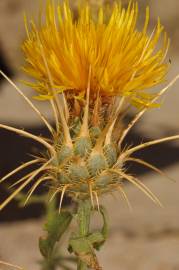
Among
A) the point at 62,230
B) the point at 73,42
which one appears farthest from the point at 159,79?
the point at 62,230

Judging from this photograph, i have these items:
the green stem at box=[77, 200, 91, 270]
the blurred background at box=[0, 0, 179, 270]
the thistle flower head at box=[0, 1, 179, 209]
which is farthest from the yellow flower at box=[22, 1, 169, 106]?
the blurred background at box=[0, 0, 179, 270]

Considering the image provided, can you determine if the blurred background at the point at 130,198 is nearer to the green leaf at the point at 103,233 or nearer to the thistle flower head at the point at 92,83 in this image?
the thistle flower head at the point at 92,83

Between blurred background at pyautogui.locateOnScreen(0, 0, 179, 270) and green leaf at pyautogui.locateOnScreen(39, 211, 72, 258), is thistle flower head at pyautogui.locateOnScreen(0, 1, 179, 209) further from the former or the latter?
blurred background at pyautogui.locateOnScreen(0, 0, 179, 270)

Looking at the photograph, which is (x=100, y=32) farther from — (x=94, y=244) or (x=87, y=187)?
(x=94, y=244)

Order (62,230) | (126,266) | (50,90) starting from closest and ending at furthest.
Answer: (50,90), (62,230), (126,266)

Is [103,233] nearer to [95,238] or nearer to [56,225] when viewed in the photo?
[95,238]

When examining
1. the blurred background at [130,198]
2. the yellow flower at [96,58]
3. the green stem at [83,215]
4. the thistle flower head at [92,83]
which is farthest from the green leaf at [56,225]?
the blurred background at [130,198]

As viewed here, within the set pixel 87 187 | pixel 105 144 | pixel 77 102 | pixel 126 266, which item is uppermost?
pixel 77 102
